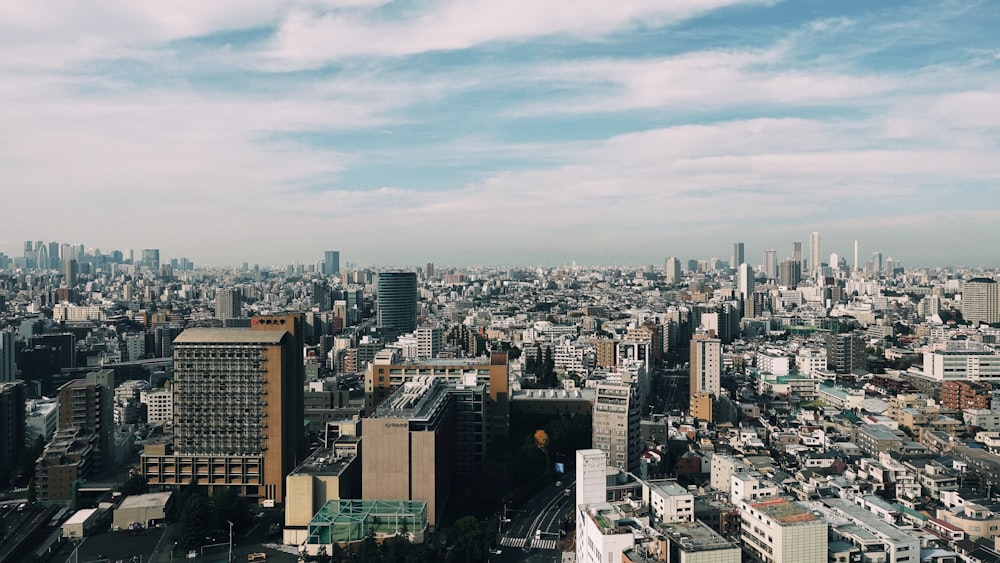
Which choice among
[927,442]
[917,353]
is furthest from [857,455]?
[917,353]

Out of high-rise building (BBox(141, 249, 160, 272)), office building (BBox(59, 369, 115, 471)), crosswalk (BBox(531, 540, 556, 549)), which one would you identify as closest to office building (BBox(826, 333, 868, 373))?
crosswalk (BBox(531, 540, 556, 549))

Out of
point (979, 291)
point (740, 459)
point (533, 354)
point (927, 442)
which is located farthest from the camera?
point (979, 291)

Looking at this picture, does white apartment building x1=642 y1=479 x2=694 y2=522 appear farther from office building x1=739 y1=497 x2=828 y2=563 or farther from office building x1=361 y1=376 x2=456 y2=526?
office building x1=361 y1=376 x2=456 y2=526

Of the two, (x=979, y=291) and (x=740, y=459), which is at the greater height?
(x=979, y=291)

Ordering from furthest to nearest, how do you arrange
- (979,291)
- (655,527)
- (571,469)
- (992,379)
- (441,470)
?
(979,291) → (992,379) → (571,469) → (441,470) → (655,527)

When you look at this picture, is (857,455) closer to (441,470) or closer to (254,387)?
(441,470)

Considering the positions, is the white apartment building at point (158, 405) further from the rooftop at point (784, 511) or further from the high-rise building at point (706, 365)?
the rooftop at point (784, 511)

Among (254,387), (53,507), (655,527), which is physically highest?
(254,387)

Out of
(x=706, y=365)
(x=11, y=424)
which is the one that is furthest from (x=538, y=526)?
(x=11, y=424)
